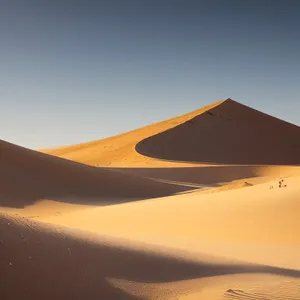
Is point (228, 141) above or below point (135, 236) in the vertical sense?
above

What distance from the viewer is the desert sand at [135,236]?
16.3 feet

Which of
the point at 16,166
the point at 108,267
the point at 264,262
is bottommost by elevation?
the point at 264,262

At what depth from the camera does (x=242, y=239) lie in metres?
9.61

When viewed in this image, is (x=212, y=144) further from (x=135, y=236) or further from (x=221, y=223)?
(x=135, y=236)

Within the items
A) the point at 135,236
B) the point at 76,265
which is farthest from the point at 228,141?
the point at 76,265

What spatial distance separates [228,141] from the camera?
4453 cm

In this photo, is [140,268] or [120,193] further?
[120,193]

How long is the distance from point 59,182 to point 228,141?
27934mm

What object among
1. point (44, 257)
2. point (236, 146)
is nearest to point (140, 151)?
point (236, 146)

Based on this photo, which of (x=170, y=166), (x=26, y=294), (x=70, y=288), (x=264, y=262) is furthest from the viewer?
(x=170, y=166)

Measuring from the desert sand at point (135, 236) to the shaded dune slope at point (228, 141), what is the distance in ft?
42.8

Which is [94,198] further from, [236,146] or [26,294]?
[236,146]

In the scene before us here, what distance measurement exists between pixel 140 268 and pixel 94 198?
12.6 m

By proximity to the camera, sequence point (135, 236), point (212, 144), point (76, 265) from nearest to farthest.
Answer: point (76, 265) → point (135, 236) → point (212, 144)
